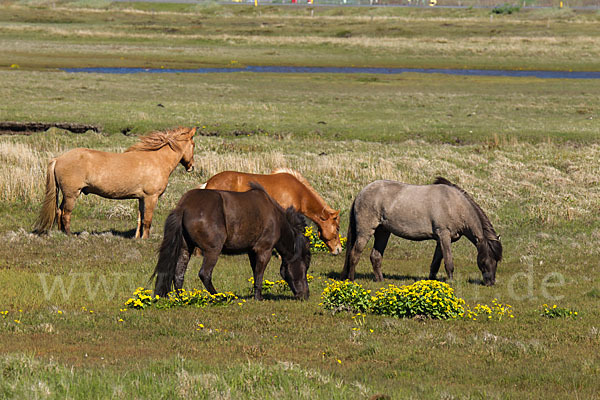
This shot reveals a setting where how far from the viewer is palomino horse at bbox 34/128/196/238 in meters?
17.0

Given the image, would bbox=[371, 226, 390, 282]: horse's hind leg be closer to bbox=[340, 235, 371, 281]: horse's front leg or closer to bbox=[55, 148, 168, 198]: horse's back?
bbox=[340, 235, 371, 281]: horse's front leg

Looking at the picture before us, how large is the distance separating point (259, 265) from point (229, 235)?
0.80 meters

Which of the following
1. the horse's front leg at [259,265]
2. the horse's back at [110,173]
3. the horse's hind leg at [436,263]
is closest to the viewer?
the horse's front leg at [259,265]

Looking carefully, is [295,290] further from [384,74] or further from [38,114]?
[384,74]

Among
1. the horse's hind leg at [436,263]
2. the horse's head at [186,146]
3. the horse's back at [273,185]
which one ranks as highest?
the horse's head at [186,146]

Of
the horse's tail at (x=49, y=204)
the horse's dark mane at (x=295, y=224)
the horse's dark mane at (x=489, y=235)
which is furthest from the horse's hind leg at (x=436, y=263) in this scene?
the horse's tail at (x=49, y=204)

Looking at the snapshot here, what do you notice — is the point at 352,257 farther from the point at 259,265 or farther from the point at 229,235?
the point at 229,235

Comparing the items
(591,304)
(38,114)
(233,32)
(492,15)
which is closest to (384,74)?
(38,114)

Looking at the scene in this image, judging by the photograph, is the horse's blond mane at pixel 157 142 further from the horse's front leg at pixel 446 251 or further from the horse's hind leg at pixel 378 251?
the horse's front leg at pixel 446 251

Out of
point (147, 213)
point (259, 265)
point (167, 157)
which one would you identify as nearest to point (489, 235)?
point (259, 265)

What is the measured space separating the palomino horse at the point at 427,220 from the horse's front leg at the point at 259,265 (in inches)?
120

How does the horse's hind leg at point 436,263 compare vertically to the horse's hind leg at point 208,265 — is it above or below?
below

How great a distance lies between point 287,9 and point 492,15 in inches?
1664

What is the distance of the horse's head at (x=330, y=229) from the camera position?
16.1 metres
